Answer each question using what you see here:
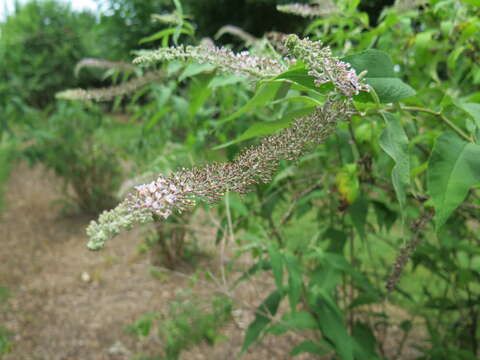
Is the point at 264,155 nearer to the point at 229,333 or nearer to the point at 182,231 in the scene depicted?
the point at 229,333

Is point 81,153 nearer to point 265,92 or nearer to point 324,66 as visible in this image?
point 265,92

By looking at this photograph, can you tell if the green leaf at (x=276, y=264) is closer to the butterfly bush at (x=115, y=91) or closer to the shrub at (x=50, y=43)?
the butterfly bush at (x=115, y=91)

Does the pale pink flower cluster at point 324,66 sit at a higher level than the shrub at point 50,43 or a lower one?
higher

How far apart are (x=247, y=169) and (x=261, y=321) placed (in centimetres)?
97

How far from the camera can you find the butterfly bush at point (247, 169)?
1.83ft

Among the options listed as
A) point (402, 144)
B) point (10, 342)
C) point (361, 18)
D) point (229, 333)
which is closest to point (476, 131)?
point (402, 144)

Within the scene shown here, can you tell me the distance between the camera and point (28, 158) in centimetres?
461

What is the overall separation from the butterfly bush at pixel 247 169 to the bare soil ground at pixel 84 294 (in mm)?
1403

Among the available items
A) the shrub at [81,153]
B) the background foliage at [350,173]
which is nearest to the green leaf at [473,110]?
the background foliage at [350,173]

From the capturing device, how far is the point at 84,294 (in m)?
3.68

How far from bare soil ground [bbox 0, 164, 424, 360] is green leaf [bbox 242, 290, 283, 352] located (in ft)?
1.37

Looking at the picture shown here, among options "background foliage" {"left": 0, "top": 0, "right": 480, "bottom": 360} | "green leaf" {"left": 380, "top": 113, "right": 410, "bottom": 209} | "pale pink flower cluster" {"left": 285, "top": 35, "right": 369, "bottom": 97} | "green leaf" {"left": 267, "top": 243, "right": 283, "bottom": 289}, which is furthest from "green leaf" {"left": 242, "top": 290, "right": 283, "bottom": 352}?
"pale pink flower cluster" {"left": 285, "top": 35, "right": 369, "bottom": 97}

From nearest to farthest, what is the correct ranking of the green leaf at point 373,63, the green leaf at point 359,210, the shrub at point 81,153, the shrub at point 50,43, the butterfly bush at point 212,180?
the butterfly bush at point 212,180, the green leaf at point 373,63, the green leaf at point 359,210, the shrub at point 81,153, the shrub at point 50,43

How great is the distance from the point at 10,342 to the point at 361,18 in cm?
323
